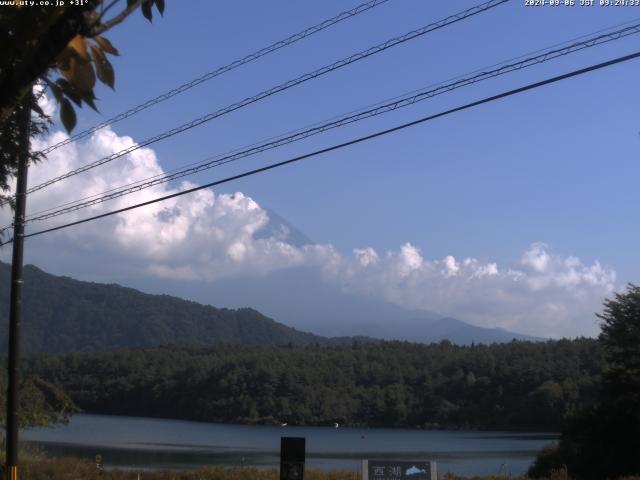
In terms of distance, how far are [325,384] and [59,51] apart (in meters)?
91.6

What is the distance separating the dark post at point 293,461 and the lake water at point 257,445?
23484 mm

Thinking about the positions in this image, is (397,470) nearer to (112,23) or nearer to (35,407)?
(112,23)

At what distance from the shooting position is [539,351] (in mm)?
80375

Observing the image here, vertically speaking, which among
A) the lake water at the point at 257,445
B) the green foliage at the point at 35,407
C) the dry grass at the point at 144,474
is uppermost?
the green foliage at the point at 35,407

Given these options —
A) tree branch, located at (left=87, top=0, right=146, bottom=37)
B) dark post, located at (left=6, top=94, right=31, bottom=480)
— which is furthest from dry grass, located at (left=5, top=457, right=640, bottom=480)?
tree branch, located at (left=87, top=0, right=146, bottom=37)

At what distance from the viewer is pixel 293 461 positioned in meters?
12.6

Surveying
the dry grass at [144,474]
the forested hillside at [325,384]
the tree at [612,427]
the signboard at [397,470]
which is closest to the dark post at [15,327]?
the dry grass at [144,474]

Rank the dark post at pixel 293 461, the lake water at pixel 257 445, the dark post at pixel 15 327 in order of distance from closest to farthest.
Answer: the dark post at pixel 293 461 < the dark post at pixel 15 327 < the lake water at pixel 257 445

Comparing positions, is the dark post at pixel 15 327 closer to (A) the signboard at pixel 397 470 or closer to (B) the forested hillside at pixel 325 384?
(A) the signboard at pixel 397 470

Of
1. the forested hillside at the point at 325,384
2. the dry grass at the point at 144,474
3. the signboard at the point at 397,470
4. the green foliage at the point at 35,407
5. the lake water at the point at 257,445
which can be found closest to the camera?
the signboard at the point at 397,470

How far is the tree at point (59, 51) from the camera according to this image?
12.6 feet

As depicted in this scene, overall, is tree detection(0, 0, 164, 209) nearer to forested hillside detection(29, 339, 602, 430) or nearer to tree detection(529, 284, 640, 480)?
tree detection(529, 284, 640, 480)

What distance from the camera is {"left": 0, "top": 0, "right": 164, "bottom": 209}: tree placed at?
12.6 ft

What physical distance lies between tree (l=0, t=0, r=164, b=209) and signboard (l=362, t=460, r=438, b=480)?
35.3 ft
